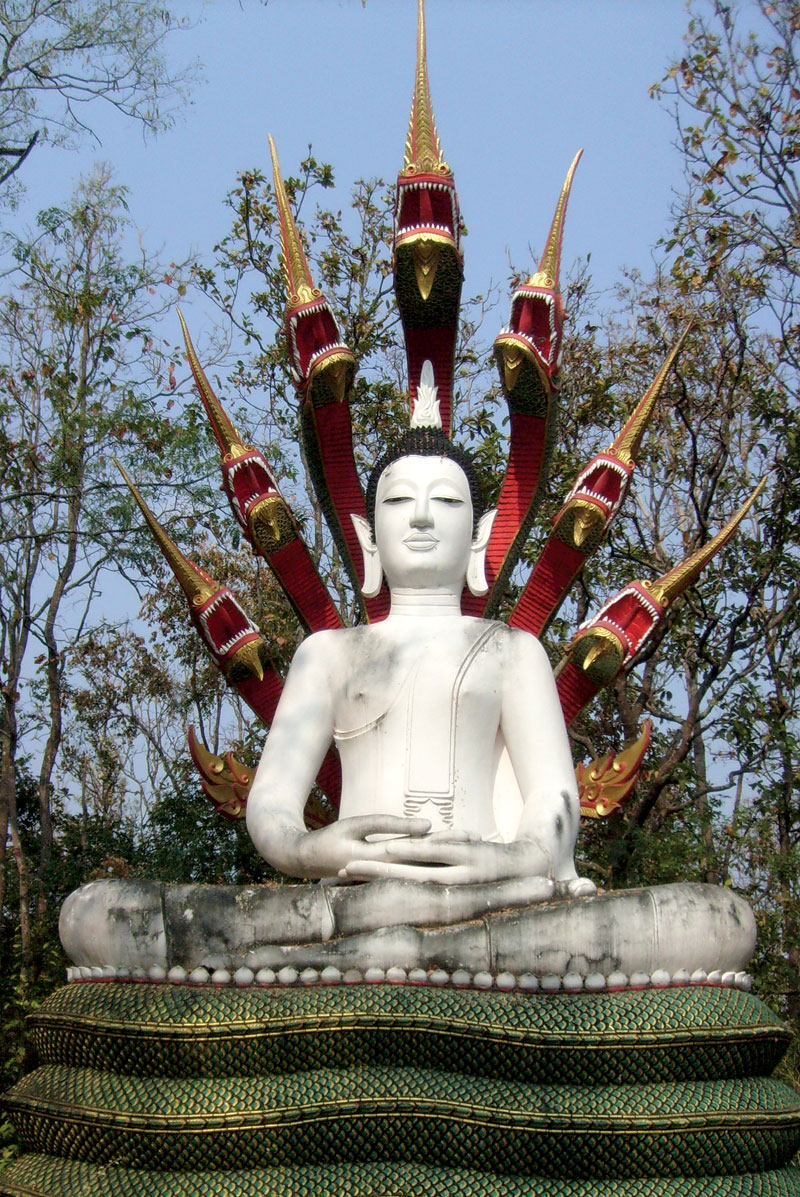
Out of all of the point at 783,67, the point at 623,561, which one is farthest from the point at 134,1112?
the point at 783,67

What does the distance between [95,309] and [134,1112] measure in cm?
992

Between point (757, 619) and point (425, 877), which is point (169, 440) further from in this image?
point (425, 877)

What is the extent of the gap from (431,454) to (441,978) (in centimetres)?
301

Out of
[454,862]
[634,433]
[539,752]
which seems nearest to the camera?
[454,862]

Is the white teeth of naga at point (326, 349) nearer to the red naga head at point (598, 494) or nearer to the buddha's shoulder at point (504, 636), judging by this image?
the red naga head at point (598, 494)

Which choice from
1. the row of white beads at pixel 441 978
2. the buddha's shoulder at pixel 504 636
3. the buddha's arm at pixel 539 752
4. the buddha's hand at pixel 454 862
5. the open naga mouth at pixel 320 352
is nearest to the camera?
the row of white beads at pixel 441 978

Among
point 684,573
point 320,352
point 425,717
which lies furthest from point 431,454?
point 684,573

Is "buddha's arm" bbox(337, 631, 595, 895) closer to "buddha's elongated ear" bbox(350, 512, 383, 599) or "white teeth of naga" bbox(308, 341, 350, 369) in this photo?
"buddha's elongated ear" bbox(350, 512, 383, 599)

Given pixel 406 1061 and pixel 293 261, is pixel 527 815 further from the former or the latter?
pixel 293 261

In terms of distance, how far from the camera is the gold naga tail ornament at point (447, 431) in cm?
762

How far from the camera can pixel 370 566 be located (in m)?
7.61

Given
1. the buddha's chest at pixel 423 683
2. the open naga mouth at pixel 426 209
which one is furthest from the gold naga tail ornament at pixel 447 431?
the buddha's chest at pixel 423 683

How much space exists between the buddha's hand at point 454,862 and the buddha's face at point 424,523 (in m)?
1.60

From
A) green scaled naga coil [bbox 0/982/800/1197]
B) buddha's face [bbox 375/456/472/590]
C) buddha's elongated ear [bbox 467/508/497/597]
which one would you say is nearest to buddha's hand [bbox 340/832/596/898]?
green scaled naga coil [bbox 0/982/800/1197]
